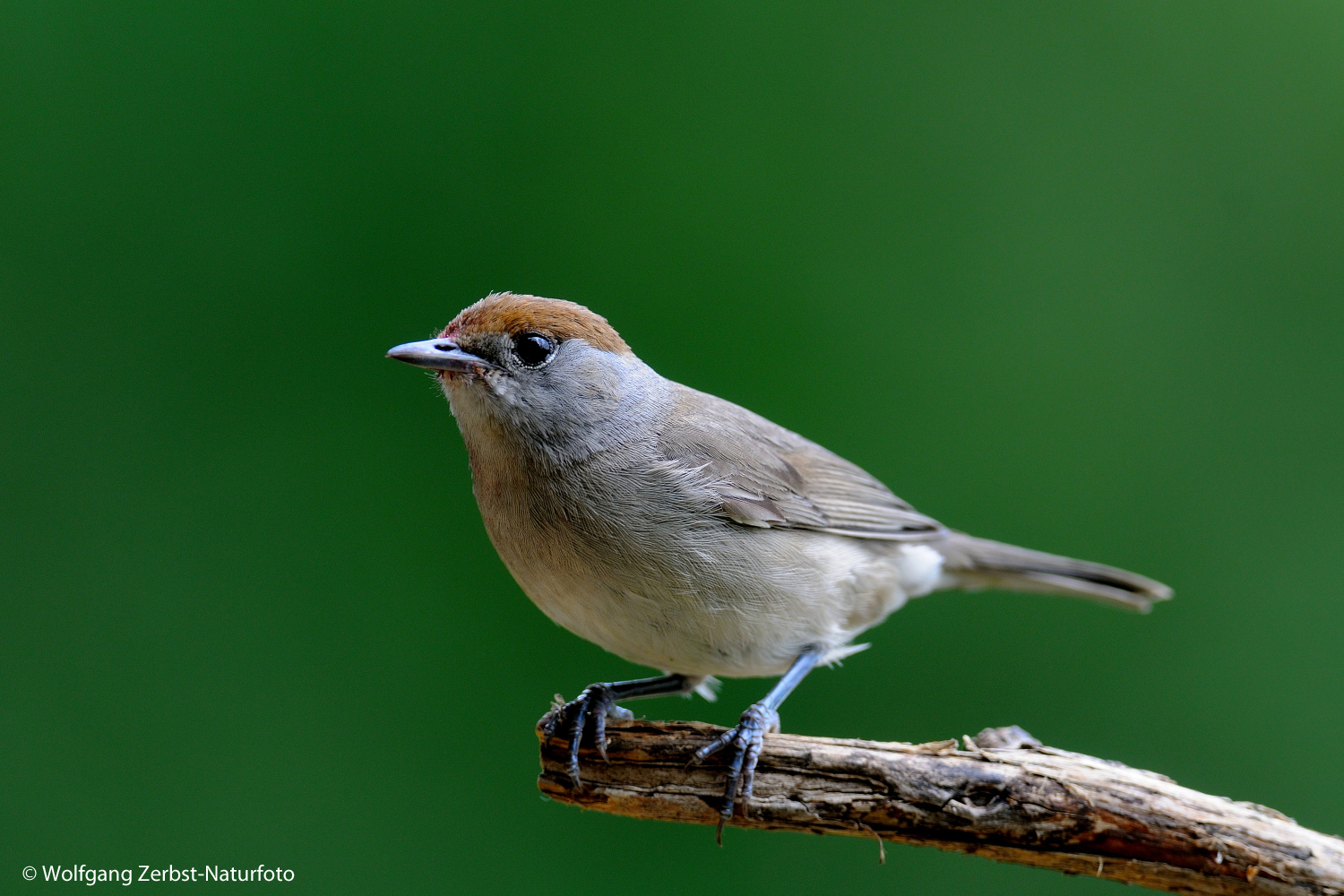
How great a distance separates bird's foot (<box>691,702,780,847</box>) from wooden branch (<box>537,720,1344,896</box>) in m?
0.04

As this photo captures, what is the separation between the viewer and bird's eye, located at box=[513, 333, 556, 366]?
10.9ft

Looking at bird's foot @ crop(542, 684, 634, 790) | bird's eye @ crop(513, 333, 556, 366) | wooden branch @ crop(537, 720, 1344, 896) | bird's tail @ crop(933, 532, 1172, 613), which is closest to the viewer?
wooden branch @ crop(537, 720, 1344, 896)

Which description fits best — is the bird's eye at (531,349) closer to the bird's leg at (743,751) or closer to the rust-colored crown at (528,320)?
the rust-colored crown at (528,320)

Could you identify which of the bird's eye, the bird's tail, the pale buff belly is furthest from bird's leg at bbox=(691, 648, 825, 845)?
the bird's tail

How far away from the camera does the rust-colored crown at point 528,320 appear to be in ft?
10.8

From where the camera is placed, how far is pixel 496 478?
11.0ft

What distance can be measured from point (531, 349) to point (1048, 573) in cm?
264

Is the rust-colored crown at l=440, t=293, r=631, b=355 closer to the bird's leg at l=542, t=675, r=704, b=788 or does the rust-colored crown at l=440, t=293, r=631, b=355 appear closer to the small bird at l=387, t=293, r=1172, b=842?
the small bird at l=387, t=293, r=1172, b=842

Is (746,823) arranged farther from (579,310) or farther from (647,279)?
(647,279)

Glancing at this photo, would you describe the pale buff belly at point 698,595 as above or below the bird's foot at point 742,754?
above

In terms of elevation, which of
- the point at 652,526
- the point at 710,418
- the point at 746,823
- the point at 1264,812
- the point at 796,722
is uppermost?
the point at 710,418

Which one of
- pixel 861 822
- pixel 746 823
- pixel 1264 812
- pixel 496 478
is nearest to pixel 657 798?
pixel 746 823

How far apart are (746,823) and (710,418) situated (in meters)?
1.42

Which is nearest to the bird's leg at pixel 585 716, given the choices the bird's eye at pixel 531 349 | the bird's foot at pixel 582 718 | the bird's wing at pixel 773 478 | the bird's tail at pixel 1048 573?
the bird's foot at pixel 582 718
